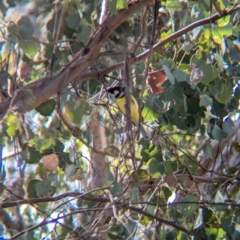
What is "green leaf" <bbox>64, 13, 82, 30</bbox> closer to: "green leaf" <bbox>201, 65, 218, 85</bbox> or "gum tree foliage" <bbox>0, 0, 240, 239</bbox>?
"gum tree foliage" <bbox>0, 0, 240, 239</bbox>

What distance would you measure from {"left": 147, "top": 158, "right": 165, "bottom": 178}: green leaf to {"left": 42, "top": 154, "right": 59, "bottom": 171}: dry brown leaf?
316mm

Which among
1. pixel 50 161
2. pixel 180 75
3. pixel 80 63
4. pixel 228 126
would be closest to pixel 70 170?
pixel 50 161

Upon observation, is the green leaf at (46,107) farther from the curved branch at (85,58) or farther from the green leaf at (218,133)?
the green leaf at (218,133)

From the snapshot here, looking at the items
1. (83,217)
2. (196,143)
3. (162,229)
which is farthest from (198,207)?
(196,143)

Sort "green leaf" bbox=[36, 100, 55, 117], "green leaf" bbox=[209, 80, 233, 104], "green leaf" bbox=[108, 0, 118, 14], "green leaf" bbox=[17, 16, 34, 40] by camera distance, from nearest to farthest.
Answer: "green leaf" bbox=[17, 16, 34, 40] → "green leaf" bbox=[108, 0, 118, 14] → "green leaf" bbox=[209, 80, 233, 104] → "green leaf" bbox=[36, 100, 55, 117]

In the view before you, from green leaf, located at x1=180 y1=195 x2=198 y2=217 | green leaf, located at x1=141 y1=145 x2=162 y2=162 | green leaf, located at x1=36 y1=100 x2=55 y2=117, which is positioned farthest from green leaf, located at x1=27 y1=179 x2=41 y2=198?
green leaf, located at x1=180 y1=195 x2=198 y2=217

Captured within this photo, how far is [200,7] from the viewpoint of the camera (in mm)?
2242

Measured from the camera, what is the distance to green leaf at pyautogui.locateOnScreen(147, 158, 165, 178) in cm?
246

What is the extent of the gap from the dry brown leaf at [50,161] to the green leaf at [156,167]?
0.32 meters

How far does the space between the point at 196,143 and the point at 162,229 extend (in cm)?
144

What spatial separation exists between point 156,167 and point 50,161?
36 cm

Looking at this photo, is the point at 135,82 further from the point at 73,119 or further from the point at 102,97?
the point at 73,119

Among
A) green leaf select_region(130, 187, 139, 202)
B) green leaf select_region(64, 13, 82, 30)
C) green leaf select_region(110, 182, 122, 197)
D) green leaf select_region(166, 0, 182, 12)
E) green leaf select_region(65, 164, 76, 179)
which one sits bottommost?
green leaf select_region(130, 187, 139, 202)

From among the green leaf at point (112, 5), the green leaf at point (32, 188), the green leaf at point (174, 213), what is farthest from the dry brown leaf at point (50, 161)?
the green leaf at point (112, 5)
